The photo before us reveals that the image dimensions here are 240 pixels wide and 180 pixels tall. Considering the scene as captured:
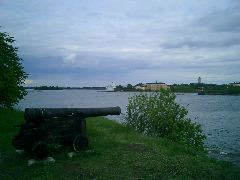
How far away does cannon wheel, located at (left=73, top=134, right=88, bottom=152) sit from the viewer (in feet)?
44.9

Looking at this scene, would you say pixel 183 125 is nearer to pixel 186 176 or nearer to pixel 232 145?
pixel 232 145

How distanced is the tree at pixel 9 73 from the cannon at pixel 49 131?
41.3 ft

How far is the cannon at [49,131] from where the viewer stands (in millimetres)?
12570

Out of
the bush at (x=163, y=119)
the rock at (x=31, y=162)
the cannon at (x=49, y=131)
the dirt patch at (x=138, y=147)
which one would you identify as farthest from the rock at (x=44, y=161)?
the bush at (x=163, y=119)

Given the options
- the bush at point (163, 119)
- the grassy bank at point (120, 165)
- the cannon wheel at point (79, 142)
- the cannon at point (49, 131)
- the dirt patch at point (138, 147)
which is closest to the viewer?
the grassy bank at point (120, 165)

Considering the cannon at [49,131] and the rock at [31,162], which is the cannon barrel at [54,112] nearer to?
the cannon at [49,131]

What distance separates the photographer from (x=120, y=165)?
1204 centimetres

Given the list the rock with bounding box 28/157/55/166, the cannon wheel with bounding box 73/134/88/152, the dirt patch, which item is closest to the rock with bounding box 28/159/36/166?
the rock with bounding box 28/157/55/166

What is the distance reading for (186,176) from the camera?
1102 centimetres

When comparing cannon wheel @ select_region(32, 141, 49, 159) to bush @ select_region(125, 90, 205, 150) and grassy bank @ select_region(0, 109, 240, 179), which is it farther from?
bush @ select_region(125, 90, 205, 150)

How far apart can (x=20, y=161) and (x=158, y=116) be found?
12.0 m

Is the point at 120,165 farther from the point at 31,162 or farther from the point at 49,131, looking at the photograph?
the point at 31,162

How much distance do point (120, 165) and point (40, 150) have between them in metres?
2.54

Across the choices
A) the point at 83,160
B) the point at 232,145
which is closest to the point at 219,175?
the point at 83,160
